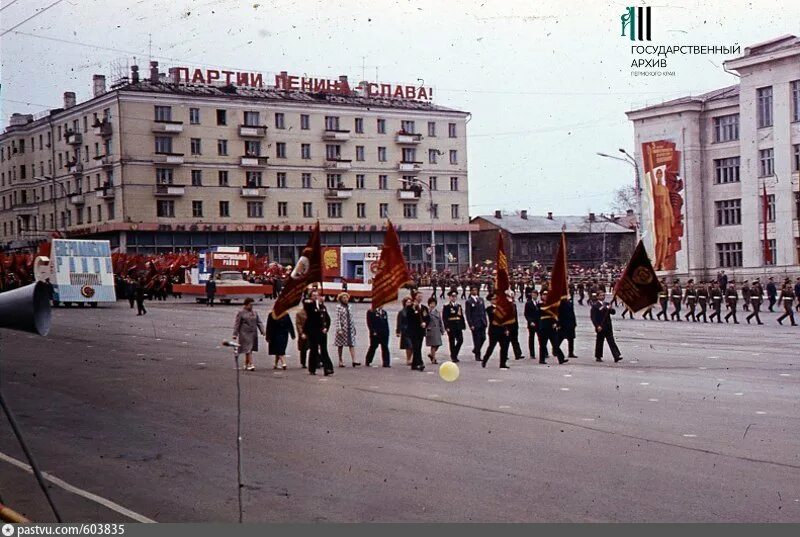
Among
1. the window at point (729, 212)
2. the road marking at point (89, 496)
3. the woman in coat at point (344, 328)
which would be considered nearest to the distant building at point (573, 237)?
the window at point (729, 212)

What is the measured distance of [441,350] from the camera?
69.2ft

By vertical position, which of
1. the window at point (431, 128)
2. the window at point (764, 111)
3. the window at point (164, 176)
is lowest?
the window at point (164, 176)

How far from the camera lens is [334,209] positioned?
12.1 meters

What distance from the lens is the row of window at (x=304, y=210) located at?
442 inches

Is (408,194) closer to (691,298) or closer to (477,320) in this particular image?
(477,320)

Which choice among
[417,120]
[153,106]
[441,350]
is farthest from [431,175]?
Answer: [441,350]

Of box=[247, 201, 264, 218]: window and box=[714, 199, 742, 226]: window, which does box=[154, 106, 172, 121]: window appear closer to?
box=[247, 201, 264, 218]: window

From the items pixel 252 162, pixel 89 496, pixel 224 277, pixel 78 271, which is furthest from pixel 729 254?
pixel 89 496

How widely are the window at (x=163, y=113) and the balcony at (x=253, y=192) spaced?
3.84ft

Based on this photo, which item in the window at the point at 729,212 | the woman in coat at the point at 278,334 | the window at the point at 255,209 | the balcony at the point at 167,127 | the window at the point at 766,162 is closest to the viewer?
the balcony at the point at 167,127

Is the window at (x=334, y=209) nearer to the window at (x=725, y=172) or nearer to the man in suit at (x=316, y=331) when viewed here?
the man in suit at (x=316, y=331)

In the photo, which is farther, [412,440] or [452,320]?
[452,320]

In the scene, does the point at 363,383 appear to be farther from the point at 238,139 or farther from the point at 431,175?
the point at 238,139

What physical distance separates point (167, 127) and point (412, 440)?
4497 mm
